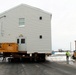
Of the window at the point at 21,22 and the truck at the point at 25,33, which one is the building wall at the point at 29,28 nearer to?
the truck at the point at 25,33

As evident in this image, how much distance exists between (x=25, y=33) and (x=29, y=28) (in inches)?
33.3

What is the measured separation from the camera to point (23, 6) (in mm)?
35969

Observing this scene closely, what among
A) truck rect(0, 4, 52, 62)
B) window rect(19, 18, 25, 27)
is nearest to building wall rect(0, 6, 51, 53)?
truck rect(0, 4, 52, 62)

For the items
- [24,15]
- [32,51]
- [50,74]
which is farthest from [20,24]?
[50,74]

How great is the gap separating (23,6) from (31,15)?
68.7 inches

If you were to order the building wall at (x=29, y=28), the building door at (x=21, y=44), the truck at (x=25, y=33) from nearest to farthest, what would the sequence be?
the truck at (x=25, y=33) → the building wall at (x=29, y=28) → the building door at (x=21, y=44)

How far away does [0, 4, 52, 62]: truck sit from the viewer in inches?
1358

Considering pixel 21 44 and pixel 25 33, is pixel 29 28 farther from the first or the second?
pixel 21 44

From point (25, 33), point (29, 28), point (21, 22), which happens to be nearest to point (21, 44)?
point (25, 33)

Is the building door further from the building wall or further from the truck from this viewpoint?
the building wall

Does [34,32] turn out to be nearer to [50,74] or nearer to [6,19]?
[6,19]

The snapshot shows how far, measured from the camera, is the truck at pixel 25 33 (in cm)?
3450

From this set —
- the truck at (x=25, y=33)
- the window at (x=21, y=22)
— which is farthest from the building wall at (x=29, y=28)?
the window at (x=21, y=22)

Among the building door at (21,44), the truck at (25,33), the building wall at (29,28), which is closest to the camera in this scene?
the truck at (25,33)
